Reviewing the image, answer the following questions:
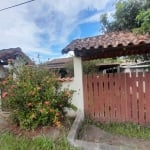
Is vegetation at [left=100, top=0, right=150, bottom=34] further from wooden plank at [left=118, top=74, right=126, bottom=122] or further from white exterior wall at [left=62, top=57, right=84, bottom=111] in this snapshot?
white exterior wall at [left=62, top=57, right=84, bottom=111]

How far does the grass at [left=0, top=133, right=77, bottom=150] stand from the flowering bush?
2.24ft

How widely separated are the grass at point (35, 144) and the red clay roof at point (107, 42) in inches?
112

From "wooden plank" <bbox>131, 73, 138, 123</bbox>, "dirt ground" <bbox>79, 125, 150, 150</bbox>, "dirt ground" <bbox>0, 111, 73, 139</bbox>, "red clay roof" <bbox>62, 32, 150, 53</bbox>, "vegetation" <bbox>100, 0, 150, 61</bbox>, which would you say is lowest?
"dirt ground" <bbox>79, 125, 150, 150</bbox>

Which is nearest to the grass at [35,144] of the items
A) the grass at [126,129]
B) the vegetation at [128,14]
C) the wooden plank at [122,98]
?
the grass at [126,129]

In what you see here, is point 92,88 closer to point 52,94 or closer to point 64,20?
point 52,94

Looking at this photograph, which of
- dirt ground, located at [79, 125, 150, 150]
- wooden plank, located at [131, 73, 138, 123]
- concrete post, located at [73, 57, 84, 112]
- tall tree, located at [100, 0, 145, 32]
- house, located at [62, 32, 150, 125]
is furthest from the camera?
tall tree, located at [100, 0, 145, 32]

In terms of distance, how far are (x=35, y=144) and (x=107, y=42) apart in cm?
364

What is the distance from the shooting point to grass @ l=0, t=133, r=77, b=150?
592 cm

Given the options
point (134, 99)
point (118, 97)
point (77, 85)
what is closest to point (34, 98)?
point (77, 85)

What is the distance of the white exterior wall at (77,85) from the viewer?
27.0ft

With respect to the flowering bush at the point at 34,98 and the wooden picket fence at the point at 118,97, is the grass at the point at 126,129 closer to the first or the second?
the wooden picket fence at the point at 118,97

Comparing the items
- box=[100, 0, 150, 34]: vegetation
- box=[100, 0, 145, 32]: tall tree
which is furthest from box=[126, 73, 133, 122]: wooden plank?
box=[100, 0, 145, 32]: tall tree

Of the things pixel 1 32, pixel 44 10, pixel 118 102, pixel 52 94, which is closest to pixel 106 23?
pixel 44 10

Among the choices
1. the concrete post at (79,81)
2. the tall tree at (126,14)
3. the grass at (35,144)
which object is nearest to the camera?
the grass at (35,144)
